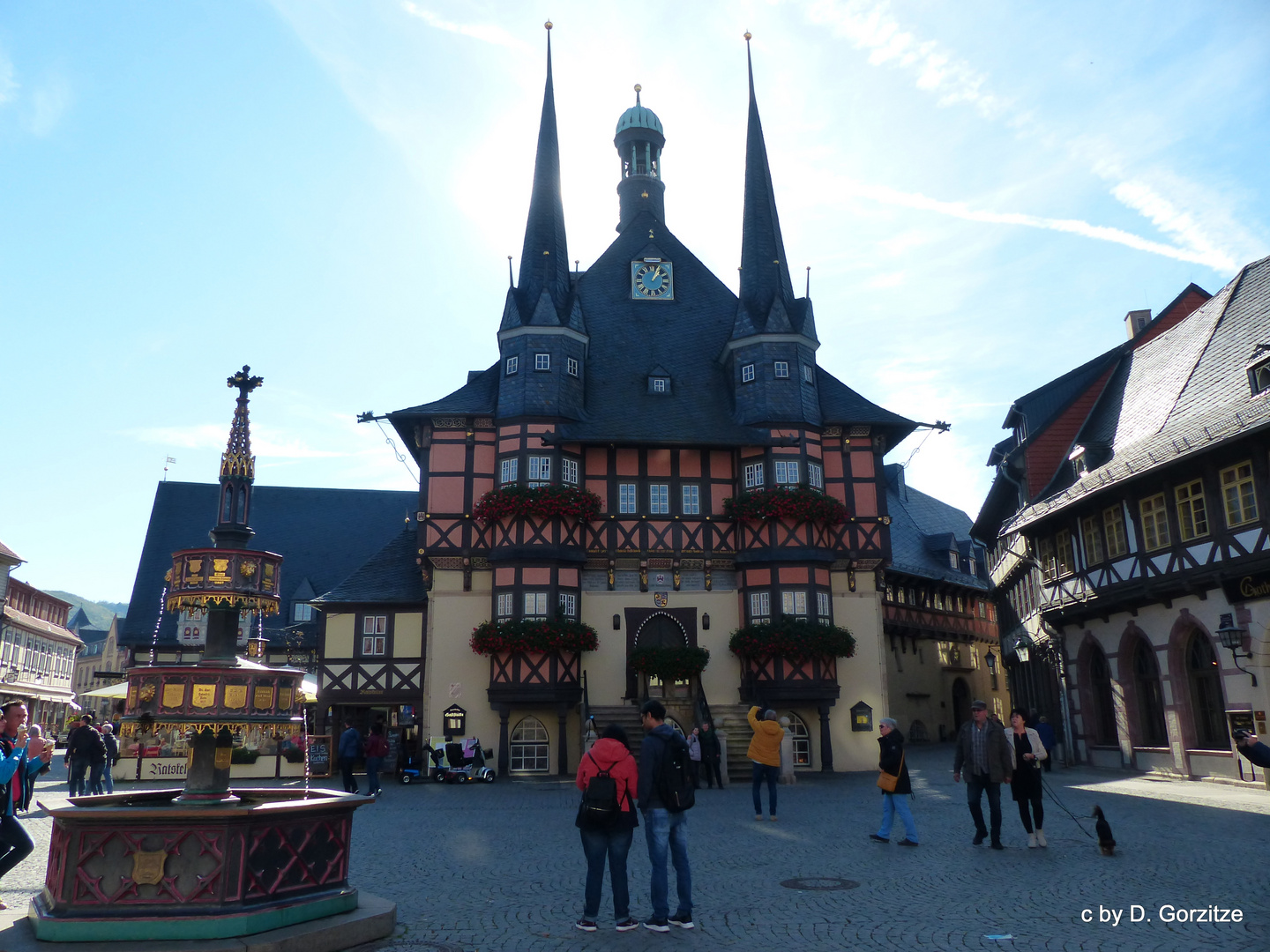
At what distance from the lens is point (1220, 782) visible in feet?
66.2

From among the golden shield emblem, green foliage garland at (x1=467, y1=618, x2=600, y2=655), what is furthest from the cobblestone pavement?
green foliage garland at (x1=467, y1=618, x2=600, y2=655)

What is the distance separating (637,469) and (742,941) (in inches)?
889

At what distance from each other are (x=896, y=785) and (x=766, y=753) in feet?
10.2

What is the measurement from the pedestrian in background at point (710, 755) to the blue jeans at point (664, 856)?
537 inches

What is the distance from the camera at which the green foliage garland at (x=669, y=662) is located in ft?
90.0

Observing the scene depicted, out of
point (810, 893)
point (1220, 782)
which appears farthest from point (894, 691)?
point (810, 893)

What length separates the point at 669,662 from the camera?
27.4m

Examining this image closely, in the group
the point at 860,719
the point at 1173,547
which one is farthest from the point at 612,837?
the point at 860,719

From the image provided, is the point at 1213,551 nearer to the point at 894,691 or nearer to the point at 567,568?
the point at 567,568

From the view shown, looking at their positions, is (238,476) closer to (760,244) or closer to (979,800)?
(979,800)

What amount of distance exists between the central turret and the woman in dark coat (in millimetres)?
31421

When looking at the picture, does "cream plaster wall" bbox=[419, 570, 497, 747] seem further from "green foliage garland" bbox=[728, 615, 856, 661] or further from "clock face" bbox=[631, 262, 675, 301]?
"clock face" bbox=[631, 262, 675, 301]

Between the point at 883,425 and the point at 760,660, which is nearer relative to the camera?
the point at 760,660

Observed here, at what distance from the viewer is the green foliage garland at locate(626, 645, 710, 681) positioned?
27.4 m
